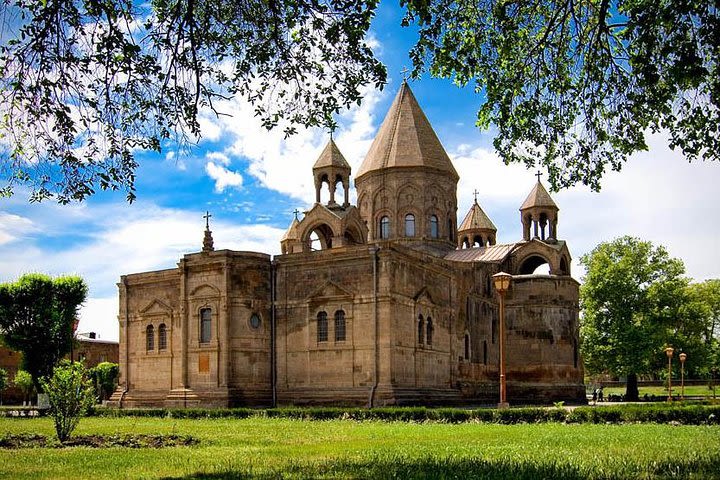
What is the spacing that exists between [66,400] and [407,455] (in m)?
9.34

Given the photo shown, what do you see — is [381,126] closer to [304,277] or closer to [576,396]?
[304,277]

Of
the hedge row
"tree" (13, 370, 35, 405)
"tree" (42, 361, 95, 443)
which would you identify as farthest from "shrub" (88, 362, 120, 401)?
"tree" (42, 361, 95, 443)

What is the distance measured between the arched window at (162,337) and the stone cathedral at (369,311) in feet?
0.22

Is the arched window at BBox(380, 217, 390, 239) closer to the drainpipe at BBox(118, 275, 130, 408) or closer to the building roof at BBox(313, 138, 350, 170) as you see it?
the building roof at BBox(313, 138, 350, 170)

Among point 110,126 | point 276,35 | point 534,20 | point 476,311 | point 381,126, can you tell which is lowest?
point 476,311

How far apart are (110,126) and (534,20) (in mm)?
8781

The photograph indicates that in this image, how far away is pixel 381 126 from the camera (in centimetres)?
4762

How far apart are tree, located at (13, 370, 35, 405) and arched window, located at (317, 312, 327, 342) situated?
27.1 m

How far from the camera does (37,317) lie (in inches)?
1566

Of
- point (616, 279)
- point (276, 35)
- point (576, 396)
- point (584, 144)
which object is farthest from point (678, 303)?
point (276, 35)

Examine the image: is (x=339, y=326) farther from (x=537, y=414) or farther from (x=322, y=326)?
(x=537, y=414)

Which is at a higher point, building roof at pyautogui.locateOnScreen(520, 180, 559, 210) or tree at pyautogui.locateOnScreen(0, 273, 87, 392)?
building roof at pyautogui.locateOnScreen(520, 180, 559, 210)

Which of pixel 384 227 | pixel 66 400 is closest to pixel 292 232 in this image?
pixel 384 227

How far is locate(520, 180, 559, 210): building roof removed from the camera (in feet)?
152
